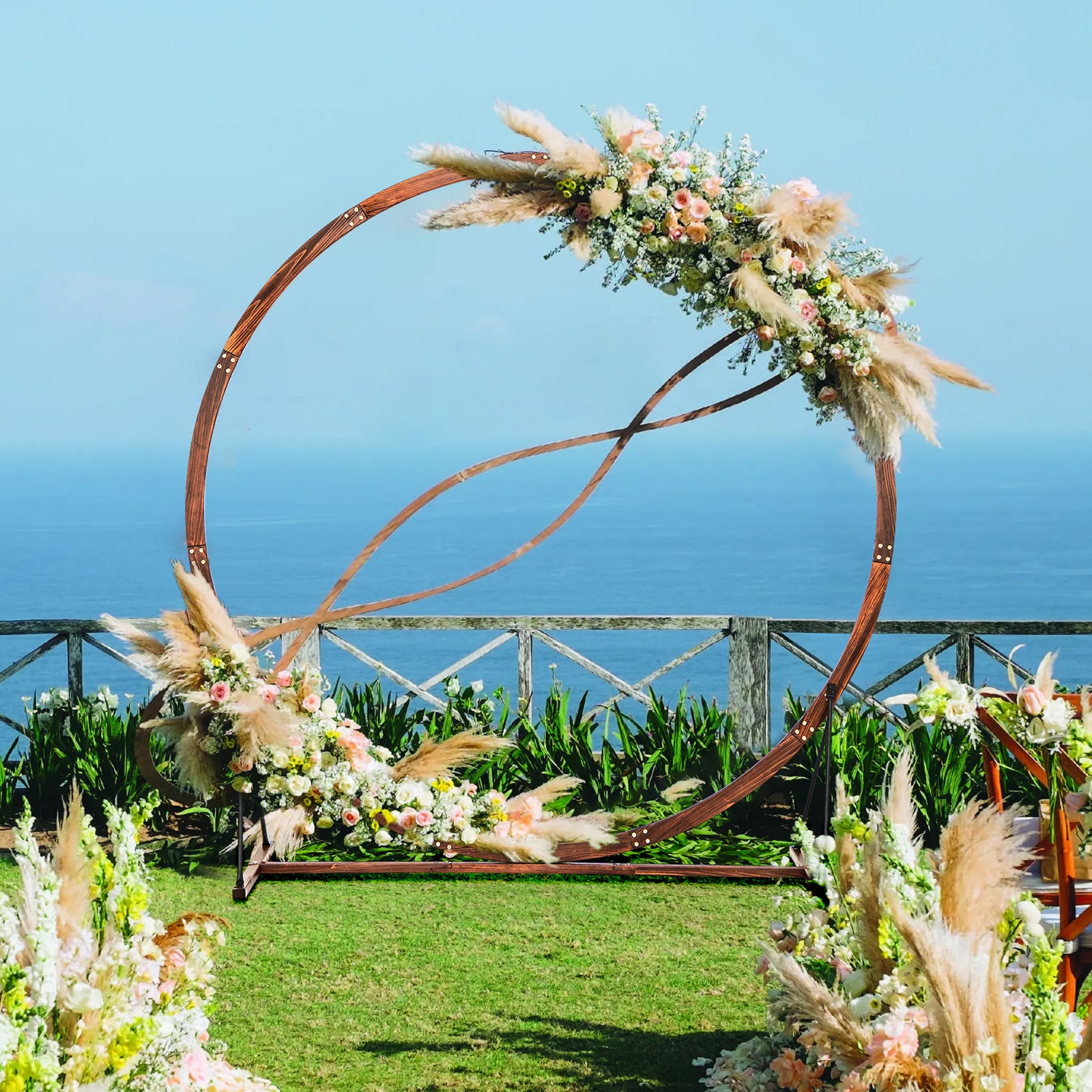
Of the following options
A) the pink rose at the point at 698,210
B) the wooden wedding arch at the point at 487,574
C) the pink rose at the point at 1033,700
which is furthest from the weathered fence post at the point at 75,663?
the pink rose at the point at 1033,700

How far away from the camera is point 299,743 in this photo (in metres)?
5.37

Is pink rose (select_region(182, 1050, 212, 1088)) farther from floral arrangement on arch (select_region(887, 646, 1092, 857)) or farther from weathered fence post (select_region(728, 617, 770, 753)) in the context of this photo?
weathered fence post (select_region(728, 617, 770, 753))

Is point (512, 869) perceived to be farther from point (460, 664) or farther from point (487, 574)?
point (460, 664)

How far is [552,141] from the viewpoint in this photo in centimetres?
512

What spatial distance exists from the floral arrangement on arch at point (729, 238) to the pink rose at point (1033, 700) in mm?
2292

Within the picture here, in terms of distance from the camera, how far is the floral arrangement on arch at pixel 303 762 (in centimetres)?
523

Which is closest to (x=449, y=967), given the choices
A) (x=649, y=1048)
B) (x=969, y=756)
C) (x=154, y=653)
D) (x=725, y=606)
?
(x=649, y=1048)

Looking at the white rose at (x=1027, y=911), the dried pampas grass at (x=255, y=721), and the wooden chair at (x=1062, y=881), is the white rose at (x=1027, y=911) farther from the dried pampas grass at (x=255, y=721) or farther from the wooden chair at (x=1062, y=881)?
the dried pampas grass at (x=255, y=721)

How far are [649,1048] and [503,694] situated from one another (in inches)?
122

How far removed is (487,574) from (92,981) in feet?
11.6

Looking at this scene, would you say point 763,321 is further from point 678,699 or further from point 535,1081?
point 535,1081

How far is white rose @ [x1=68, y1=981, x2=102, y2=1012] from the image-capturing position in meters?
2.10

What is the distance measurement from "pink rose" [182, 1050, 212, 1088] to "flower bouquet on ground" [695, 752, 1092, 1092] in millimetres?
1007

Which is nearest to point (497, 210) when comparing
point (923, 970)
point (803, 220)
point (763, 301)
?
point (763, 301)
